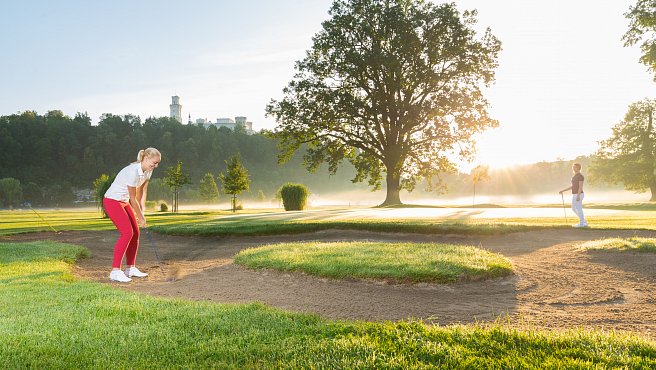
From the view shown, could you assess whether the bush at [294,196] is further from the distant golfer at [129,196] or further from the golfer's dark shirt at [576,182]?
the distant golfer at [129,196]

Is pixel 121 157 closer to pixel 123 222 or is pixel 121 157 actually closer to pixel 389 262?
pixel 123 222

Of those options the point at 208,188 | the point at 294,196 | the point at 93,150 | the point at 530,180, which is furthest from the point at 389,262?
the point at 530,180

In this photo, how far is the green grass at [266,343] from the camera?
11.9 feet

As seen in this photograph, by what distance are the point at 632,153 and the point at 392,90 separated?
41485mm

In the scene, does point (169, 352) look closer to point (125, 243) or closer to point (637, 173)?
point (125, 243)

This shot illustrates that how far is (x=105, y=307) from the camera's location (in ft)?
18.3

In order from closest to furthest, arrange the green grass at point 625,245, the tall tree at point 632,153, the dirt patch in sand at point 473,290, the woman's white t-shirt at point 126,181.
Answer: the dirt patch in sand at point 473,290, the woman's white t-shirt at point 126,181, the green grass at point 625,245, the tall tree at point 632,153

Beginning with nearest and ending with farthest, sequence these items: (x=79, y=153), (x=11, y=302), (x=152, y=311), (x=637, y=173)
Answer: (x=152, y=311) < (x=11, y=302) < (x=637, y=173) < (x=79, y=153)

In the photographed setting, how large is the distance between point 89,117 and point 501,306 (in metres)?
→ 149

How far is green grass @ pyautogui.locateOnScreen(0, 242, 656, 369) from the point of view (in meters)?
3.62

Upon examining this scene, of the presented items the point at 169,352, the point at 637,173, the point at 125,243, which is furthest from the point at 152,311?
the point at 637,173

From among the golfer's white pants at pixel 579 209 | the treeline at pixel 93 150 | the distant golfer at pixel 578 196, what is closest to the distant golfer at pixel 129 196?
the distant golfer at pixel 578 196

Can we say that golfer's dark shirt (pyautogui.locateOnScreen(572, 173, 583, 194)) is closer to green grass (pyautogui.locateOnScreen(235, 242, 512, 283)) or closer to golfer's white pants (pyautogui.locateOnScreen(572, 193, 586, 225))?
golfer's white pants (pyautogui.locateOnScreen(572, 193, 586, 225))

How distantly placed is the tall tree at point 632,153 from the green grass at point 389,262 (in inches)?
2343
